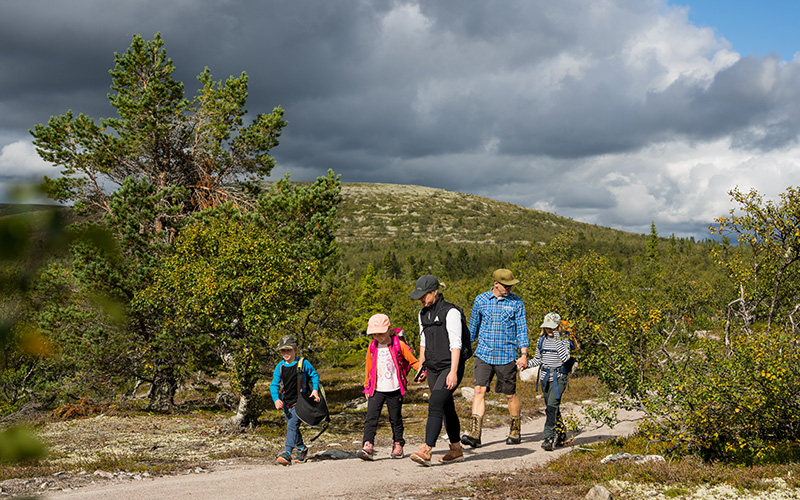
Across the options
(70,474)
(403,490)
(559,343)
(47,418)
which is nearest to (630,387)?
(559,343)

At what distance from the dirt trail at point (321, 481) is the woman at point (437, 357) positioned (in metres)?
0.48

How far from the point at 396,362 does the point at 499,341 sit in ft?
6.22

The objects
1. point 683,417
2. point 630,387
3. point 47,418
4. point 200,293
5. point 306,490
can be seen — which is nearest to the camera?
point 306,490

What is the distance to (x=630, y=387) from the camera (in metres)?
9.23

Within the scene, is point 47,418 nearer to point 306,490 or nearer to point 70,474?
point 70,474

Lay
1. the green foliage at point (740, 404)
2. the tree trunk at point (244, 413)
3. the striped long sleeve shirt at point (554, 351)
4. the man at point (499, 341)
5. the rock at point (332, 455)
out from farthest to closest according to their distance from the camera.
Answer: the tree trunk at point (244, 413) < the striped long sleeve shirt at point (554, 351) < the rock at point (332, 455) < the man at point (499, 341) < the green foliage at point (740, 404)

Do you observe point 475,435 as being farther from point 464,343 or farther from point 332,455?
point 332,455

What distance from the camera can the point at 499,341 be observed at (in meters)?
9.12

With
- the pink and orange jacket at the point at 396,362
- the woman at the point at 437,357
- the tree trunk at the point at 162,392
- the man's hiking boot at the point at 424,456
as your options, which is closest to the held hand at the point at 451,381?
the woman at the point at 437,357

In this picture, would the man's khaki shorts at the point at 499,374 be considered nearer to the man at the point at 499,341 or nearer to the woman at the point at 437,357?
the man at the point at 499,341

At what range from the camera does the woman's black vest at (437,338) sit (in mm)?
8133

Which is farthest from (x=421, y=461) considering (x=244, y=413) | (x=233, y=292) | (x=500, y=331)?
(x=244, y=413)

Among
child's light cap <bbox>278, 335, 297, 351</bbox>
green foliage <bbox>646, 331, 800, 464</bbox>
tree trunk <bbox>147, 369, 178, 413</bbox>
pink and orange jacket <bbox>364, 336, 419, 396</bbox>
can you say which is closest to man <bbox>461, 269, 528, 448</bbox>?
pink and orange jacket <bbox>364, 336, 419, 396</bbox>

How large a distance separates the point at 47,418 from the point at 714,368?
1783 centimetres
